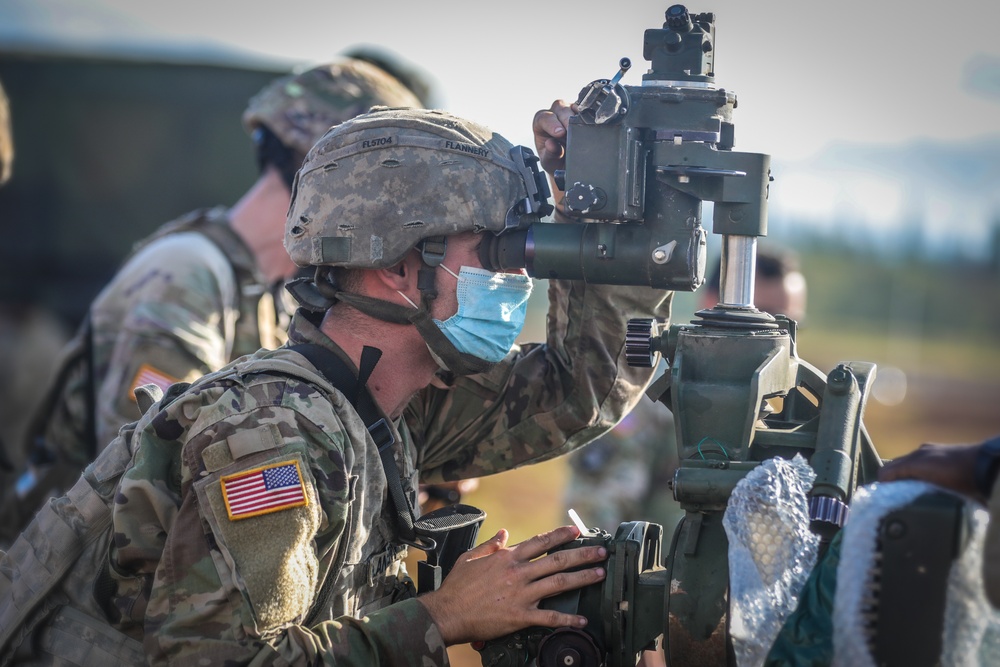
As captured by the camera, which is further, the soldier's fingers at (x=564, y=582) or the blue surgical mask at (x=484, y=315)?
the blue surgical mask at (x=484, y=315)

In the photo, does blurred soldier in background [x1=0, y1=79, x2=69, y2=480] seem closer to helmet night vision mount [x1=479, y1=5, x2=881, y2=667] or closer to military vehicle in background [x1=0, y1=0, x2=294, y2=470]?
military vehicle in background [x1=0, y1=0, x2=294, y2=470]

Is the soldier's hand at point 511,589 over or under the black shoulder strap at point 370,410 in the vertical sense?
under

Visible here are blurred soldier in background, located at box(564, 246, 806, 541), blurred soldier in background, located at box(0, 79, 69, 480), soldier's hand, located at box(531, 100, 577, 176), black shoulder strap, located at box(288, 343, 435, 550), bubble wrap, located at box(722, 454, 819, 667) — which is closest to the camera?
bubble wrap, located at box(722, 454, 819, 667)

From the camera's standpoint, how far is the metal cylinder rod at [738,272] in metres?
2.80

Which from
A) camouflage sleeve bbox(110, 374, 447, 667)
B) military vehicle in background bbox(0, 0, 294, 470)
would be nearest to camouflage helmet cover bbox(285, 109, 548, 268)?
camouflage sleeve bbox(110, 374, 447, 667)

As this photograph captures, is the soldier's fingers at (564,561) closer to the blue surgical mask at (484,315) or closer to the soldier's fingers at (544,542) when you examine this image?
the soldier's fingers at (544,542)

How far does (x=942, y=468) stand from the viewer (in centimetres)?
218

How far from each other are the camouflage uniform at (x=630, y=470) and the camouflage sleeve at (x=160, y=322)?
1977mm

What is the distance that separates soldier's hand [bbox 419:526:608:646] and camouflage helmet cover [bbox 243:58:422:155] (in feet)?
9.25

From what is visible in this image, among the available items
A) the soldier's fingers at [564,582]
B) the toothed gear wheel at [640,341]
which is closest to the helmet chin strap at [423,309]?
the toothed gear wheel at [640,341]

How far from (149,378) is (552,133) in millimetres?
2025

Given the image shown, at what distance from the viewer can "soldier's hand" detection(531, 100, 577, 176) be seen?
319 cm

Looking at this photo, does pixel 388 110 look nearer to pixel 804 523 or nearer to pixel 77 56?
pixel 804 523

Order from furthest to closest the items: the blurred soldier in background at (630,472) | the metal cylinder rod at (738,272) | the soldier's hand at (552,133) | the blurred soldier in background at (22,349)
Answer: the blurred soldier in background at (22,349) < the blurred soldier in background at (630,472) < the soldier's hand at (552,133) < the metal cylinder rod at (738,272)
